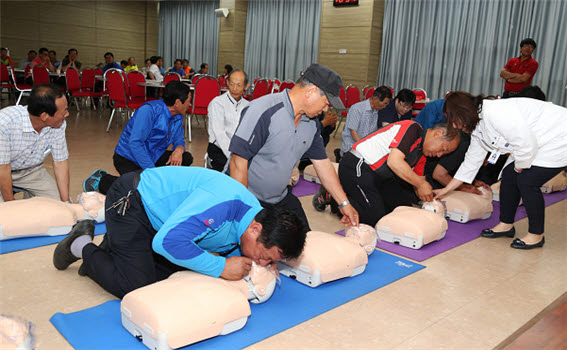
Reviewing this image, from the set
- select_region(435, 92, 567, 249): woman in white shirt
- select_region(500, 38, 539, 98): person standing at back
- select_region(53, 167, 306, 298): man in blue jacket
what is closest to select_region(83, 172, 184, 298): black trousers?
select_region(53, 167, 306, 298): man in blue jacket

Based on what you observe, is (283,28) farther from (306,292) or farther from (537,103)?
(306,292)

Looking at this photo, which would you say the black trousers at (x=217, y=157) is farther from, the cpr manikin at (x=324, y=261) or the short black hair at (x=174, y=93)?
the cpr manikin at (x=324, y=261)

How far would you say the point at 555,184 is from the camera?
4922 millimetres

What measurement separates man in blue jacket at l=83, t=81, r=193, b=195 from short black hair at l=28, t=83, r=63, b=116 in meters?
0.79

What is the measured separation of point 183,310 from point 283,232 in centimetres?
51

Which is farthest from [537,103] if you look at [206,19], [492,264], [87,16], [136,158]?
[87,16]

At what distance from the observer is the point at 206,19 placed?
14414mm

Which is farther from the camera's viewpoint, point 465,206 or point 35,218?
point 465,206

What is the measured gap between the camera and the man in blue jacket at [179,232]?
5.23ft

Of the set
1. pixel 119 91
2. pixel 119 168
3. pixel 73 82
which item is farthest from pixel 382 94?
pixel 73 82

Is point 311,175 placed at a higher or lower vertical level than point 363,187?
lower

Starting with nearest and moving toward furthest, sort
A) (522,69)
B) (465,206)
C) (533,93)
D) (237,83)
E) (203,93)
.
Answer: (465,206) < (533,93) < (237,83) < (522,69) < (203,93)

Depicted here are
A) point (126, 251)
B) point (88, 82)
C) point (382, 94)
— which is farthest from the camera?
point (88, 82)

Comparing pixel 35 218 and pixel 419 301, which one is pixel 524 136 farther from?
pixel 35 218
